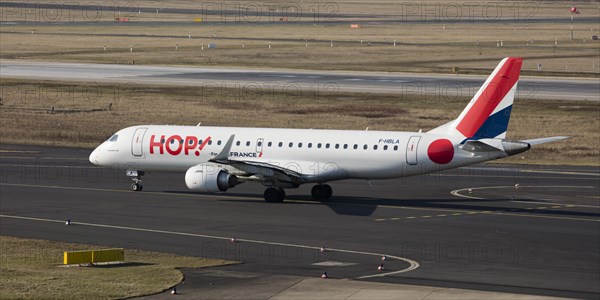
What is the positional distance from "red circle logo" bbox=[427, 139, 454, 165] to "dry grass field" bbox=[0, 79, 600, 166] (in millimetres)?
24342

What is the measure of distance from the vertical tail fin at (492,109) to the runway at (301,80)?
48.9 metres

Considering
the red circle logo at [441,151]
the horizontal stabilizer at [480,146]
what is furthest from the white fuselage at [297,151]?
the horizontal stabilizer at [480,146]

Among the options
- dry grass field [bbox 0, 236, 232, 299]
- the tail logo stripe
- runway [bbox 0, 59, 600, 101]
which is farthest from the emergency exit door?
runway [bbox 0, 59, 600, 101]

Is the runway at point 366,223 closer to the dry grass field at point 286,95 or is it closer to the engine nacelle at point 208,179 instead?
the engine nacelle at point 208,179

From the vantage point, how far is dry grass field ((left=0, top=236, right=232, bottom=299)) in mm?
36125

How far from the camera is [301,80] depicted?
4781 inches

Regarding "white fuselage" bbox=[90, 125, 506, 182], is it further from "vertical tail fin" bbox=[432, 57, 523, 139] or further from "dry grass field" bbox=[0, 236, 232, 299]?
"dry grass field" bbox=[0, 236, 232, 299]

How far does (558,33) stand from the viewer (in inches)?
7721

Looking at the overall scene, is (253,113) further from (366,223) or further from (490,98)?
(366,223)

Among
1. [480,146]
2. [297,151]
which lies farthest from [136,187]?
[480,146]

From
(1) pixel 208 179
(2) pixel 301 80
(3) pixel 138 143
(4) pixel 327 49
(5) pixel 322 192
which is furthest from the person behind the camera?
(4) pixel 327 49

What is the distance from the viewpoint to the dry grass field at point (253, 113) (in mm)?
88875

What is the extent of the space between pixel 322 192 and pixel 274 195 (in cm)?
265

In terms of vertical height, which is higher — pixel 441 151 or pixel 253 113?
pixel 253 113
